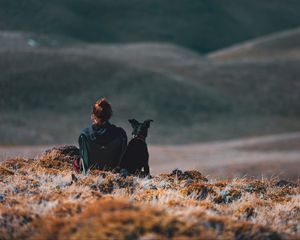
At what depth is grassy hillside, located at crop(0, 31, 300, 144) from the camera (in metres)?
94.2

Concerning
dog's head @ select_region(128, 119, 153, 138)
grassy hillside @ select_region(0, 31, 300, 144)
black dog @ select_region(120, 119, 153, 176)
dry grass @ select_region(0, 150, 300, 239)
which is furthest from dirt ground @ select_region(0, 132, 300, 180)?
dry grass @ select_region(0, 150, 300, 239)

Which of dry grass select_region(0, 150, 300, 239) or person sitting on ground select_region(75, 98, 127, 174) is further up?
→ person sitting on ground select_region(75, 98, 127, 174)

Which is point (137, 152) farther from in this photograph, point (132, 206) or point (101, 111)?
point (132, 206)

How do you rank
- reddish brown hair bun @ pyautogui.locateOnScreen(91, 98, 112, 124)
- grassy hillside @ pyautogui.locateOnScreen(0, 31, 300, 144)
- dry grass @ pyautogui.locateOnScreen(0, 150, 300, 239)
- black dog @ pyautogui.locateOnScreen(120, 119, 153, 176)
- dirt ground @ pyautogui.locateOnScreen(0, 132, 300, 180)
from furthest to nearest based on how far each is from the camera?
1. grassy hillside @ pyautogui.locateOnScreen(0, 31, 300, 144)
2. dirt ground @ pyautogui.locateOnScreen(0, 132, 300, 180)
3. black dog @ pyautogui.locateOnScreen(120, 119, 153, 176)
4. reddish brown hair bun @ pyautogui.locateOnScreen(91, 98, 112, 124)
5. dry grass @ pyautogui.locateOnScreen(0, 150, 300, 239)

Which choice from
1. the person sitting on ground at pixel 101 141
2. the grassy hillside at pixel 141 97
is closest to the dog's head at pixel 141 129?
the person sitting on ground at pixel 101 141

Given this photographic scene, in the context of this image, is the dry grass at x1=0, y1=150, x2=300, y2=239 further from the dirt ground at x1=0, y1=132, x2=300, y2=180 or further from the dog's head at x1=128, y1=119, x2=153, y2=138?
the dirt ground at x1=0, y1=132, x2=300, y2=180

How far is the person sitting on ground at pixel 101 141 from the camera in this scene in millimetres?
10359

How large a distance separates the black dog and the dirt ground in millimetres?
22783

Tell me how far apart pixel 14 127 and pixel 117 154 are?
259 ft

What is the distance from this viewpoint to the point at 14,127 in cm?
8762

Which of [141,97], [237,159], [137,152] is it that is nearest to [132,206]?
[137,152]

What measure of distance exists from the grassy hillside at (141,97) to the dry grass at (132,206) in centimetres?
7141

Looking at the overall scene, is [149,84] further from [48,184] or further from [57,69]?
[48,184]

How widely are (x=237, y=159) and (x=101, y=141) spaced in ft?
159
